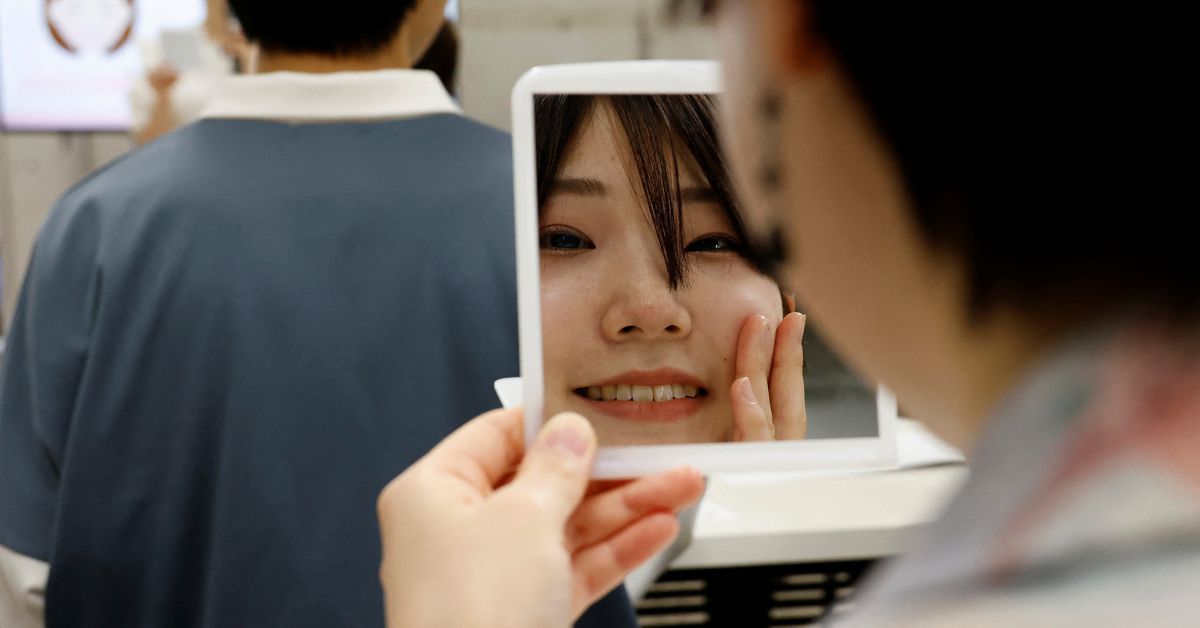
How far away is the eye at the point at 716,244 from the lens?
68 centimetres

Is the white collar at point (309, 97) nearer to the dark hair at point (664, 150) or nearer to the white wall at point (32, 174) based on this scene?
the dark hair at point (664, 150)

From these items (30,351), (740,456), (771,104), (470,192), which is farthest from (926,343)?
(30,351)

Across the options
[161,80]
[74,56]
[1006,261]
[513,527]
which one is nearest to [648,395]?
[513,527]

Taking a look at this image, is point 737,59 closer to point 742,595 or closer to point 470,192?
point 470,192

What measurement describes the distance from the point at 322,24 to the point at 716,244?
0.57 meters

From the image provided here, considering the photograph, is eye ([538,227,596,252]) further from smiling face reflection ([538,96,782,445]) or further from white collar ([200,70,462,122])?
white collar ([200,70,462,122])

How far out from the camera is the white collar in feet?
3.50

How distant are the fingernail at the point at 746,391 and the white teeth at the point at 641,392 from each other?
27 millimetres

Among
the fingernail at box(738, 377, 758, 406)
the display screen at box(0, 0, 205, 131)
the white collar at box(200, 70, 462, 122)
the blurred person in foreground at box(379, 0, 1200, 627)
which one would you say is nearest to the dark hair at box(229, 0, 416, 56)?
the white collar at box(200, 70, 462, 122)

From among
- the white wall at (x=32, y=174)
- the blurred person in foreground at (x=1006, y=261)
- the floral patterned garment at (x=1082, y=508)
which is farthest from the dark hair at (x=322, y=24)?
the white wall at (x=32, y=174)

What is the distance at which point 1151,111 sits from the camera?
25cm

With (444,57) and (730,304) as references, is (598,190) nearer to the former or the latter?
(730,304)

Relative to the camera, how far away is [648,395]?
672mm

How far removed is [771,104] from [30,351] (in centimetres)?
93
